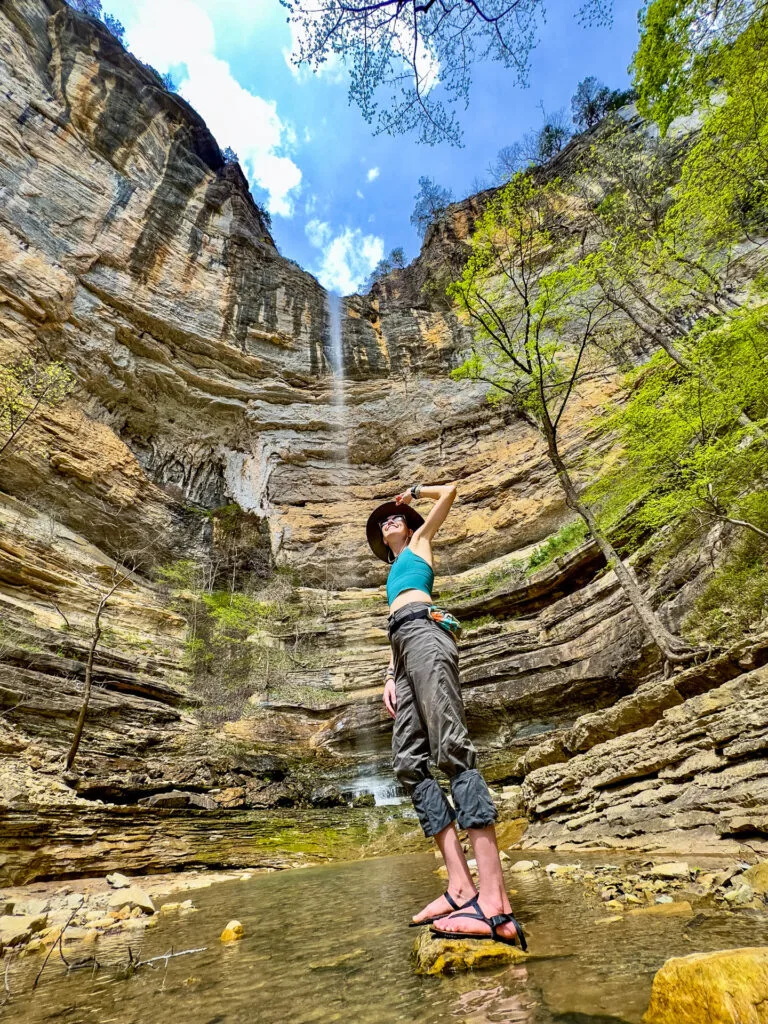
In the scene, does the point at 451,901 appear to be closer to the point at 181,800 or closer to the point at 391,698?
the point at 391,698

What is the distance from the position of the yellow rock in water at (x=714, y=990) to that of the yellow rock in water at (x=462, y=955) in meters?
0.74

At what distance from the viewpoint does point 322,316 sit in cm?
2908

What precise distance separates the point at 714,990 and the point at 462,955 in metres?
0.98

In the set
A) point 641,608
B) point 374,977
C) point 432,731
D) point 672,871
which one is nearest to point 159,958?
point 374,977

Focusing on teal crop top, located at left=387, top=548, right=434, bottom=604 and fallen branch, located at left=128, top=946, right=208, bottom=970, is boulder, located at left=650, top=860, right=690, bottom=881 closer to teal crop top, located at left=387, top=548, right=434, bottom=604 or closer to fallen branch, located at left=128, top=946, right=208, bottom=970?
teal crop top, located at left=387, top=548, right=434, bottom=604

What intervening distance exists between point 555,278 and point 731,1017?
1059 cm

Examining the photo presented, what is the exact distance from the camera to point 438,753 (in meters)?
2.21

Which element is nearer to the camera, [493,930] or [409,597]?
[493,930]

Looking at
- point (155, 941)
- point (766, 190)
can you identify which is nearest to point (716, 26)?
point (766, 190)

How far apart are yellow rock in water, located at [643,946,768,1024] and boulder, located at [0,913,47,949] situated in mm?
3789

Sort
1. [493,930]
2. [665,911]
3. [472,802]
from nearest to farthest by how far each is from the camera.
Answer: [493,930] < [665,911] < [472,802]

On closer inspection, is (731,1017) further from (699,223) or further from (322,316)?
(322,316)

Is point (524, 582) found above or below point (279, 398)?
below

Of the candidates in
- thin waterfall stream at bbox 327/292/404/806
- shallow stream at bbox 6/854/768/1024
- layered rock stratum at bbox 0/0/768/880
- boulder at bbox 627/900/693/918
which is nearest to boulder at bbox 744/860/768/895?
boulder at bbox 627/900/693/918
